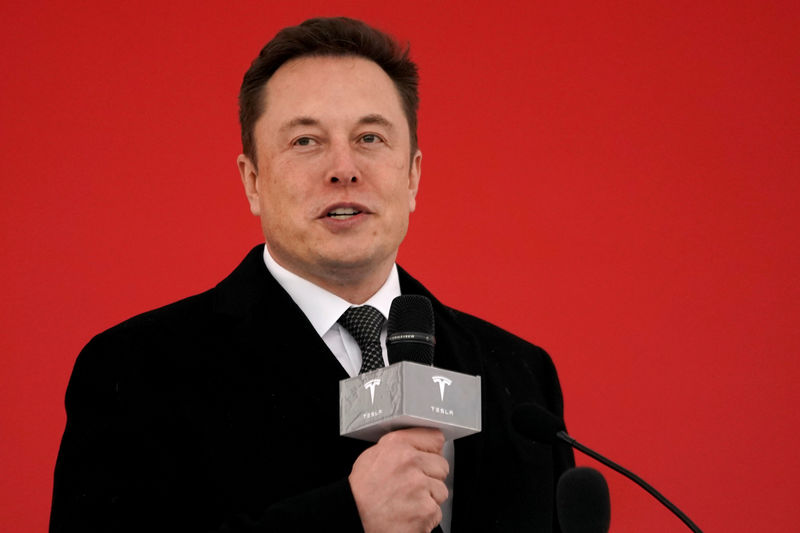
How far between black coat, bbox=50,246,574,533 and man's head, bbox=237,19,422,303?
0.11 m

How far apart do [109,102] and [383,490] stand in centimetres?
178

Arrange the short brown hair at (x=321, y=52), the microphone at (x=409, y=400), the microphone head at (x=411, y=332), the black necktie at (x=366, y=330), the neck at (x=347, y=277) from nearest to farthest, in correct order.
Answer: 1. the microphone at (x=409, y=400)
2. the microphone head at (x=411, y=332)
3. the black necktie at (x=366, y=330)
4. the neck at (x=347, y=277)
5. the short brown hair at (x=321, y=52)

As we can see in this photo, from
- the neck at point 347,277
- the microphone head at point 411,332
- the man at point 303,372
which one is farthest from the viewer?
the neck at point 347,277

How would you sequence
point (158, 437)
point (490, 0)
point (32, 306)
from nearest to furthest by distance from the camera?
point (158, 437) → point (32, 306) → point (490, 0)

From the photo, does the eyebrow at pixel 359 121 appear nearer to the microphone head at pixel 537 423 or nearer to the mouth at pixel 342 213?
the mouth at pixel 342 213

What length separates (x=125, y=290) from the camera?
9.51 ft

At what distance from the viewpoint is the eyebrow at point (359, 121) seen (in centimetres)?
208

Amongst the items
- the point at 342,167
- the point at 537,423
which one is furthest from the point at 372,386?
the point at 342,167

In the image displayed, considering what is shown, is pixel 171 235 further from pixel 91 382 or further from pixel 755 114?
pixel 755 114

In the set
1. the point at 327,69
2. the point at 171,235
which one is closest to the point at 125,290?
the point at 171,235

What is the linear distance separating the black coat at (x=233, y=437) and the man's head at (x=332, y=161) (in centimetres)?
11

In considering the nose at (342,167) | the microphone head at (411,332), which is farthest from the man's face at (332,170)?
the microphone head at (411,332)

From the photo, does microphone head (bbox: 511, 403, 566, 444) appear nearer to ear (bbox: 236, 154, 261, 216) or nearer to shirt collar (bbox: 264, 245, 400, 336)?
shirt collar (bbox: 264, 245, 400, 336)

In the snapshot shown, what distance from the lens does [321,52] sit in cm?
218
